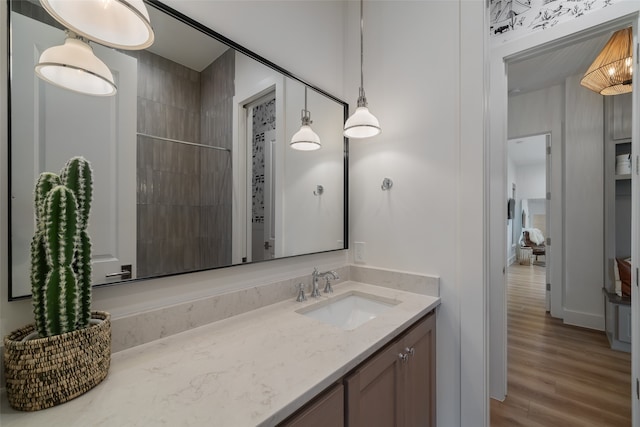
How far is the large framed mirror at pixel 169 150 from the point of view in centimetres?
75

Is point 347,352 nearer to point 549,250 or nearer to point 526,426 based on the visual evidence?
point 526,426

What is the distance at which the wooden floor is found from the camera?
1.69m

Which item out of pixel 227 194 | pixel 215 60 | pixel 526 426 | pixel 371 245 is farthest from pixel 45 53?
pixel 526 426

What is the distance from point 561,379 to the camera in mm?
2047

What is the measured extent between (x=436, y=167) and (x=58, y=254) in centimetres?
161

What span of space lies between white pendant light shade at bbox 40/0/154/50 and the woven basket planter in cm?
74

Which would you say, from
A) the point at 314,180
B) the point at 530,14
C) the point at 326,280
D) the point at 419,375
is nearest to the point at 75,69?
the point at 314,180

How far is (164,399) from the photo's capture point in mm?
667

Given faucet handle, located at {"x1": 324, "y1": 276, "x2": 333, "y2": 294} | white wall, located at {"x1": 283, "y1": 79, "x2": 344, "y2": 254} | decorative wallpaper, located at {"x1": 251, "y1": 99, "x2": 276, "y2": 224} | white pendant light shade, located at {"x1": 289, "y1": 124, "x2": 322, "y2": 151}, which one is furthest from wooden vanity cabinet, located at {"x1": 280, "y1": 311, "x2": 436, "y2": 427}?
white pendant light shade, located at {"x1": 289, "y1": 124, "x2": 322, "y2": 151}

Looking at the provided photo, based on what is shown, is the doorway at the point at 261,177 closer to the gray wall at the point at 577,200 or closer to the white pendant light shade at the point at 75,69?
the white pendant light shade at the point at 75,69

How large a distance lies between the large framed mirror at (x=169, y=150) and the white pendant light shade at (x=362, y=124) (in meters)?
0.32

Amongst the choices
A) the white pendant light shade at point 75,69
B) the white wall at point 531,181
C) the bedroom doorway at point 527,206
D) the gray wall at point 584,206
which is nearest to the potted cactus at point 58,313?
the white pendant light shade at point 75,69

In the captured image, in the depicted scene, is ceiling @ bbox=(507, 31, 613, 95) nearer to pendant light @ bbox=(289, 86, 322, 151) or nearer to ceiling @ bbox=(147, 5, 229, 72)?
pendant light @ bbox=(289, 86, 322, 151)

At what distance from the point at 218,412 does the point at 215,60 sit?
50.5 inches
